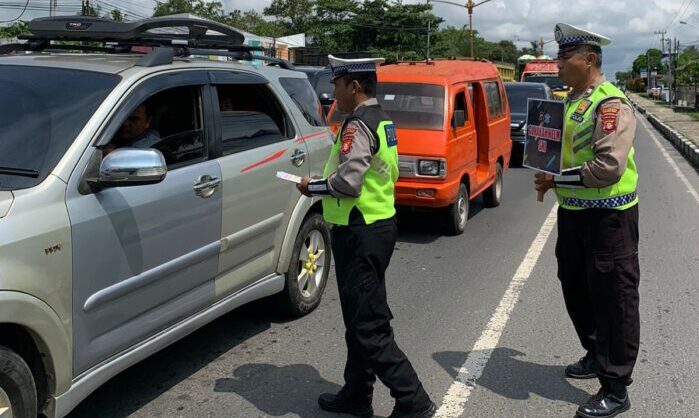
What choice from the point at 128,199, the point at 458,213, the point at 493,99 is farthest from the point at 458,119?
the point at 128,199

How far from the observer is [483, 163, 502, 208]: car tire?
10173 millimetres

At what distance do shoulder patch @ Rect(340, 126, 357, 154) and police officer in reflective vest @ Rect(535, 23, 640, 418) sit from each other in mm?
1131

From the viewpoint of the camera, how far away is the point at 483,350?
4684 millimetres

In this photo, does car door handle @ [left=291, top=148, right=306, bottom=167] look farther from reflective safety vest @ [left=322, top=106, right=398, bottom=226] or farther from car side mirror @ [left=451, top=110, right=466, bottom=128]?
car side mirror @ [left=451, top=110, right=466, bottom=128]

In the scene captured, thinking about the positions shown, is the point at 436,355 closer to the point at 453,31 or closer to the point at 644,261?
the point at 644,261

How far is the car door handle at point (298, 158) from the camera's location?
16.0 ft

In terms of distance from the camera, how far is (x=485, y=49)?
10719cm

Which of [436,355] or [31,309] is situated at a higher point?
[31,309]

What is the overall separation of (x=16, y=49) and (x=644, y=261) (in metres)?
5.96

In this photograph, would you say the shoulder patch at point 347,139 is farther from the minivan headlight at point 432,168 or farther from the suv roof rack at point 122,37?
the minivan headlight at point 432,168

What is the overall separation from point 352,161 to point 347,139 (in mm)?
121

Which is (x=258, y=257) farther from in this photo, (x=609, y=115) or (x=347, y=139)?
(x=609, y=115)

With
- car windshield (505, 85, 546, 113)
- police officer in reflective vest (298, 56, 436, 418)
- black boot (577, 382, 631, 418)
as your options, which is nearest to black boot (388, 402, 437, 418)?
police officer in reflective vest (298, 56, 436, 418)

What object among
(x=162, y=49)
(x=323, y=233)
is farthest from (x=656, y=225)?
(x=162, y=49)
